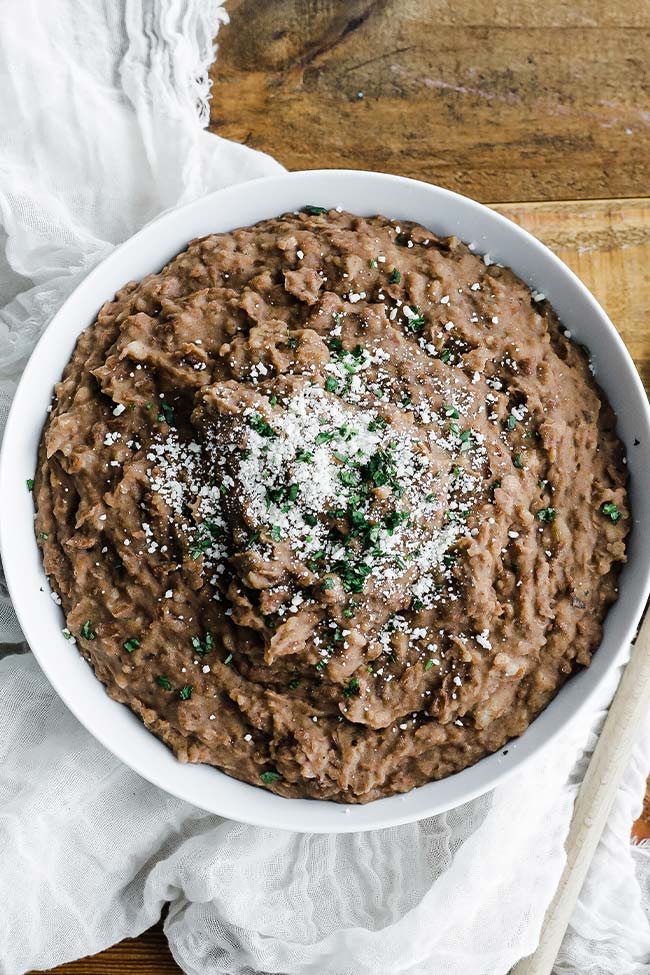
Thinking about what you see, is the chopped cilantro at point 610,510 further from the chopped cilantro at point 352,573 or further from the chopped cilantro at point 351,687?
the chopped cilantro at point 351,687

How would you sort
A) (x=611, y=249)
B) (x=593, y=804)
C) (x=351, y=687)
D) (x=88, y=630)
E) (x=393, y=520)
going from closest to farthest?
(x=393, y=520), (x=351, y=687), (x=88, y=630), (x=593, y=804), (x=611, y=249)

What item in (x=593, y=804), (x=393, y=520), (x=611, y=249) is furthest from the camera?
(x=611, y=249)

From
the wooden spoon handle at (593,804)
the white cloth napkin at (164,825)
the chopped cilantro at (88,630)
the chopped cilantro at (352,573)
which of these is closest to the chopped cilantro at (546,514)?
the chopped cilantro at (352,573)

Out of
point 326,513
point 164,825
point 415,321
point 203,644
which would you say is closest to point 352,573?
point 326,513

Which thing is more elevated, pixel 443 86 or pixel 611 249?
pixel 443 86

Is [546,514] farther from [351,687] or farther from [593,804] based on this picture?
[593,804]

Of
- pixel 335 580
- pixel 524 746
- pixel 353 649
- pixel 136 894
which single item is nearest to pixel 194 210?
pixel 335 580

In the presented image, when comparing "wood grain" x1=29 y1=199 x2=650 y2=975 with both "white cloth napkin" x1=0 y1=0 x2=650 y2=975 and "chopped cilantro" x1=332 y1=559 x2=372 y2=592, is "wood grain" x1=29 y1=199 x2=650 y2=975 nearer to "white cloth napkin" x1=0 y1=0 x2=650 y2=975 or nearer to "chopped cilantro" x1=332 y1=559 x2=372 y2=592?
"white cloth napkin" x1=0 y1=0 x2=650 y2=975
